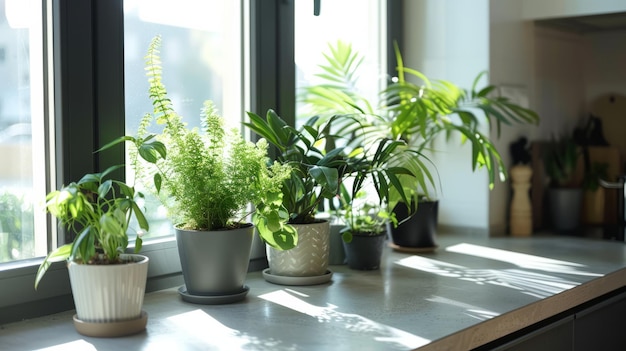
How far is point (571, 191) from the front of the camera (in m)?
3.06

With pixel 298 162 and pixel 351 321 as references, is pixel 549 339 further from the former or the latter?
pixel 298 162

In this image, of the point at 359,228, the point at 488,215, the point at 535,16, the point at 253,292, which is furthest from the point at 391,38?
the point at 253,292

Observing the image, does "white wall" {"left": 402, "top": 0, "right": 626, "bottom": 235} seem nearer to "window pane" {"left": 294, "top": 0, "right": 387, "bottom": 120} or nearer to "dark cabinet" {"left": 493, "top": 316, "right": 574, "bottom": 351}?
"window pane" {"left": 294, "top": 0, "right": 387, "bottom": 120}

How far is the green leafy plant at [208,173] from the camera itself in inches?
70.7

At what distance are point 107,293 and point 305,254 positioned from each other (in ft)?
2.08

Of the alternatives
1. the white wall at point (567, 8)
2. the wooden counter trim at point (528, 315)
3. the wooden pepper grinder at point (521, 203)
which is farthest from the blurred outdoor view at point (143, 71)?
the wooden counter trim at point (528, 315)

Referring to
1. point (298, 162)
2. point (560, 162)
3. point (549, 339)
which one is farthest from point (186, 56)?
point (560, 162)

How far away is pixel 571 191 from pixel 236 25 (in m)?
1.45

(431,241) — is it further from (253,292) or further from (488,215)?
(253,292)

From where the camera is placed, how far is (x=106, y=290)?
1.55 metres

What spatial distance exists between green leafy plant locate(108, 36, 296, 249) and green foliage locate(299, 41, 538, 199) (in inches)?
22.7

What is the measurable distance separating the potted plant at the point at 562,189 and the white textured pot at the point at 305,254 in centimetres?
127

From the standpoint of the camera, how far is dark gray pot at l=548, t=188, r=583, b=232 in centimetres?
305

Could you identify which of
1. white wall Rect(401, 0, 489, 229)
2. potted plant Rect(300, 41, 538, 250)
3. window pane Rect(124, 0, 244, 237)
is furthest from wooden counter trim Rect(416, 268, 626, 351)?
window pane Rect(124, 0, 244, 237)
